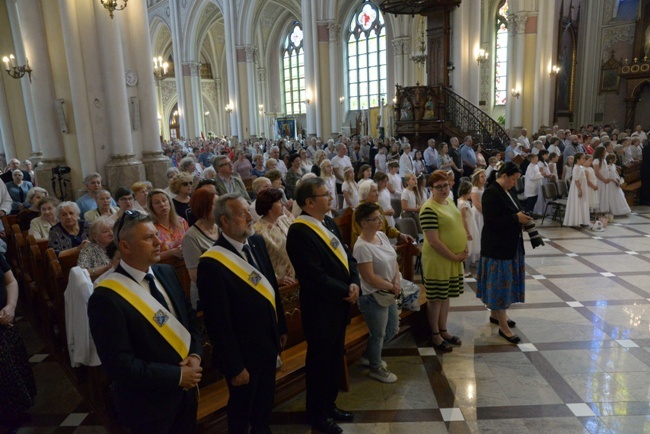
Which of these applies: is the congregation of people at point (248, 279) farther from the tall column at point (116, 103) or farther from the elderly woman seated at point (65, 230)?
the tall column at point (116, 103)

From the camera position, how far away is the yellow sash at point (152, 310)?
2.03 metres

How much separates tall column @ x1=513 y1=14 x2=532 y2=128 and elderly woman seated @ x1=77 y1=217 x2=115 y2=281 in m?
18.1

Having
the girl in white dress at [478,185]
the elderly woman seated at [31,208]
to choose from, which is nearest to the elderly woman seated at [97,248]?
the elderly woman seated at [31,208]

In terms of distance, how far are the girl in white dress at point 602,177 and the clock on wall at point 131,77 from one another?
964 centimetres

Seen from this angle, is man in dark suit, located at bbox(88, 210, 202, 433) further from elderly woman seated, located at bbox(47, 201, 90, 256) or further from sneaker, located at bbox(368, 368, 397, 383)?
elderly woman seated, located at bbox(47, 201, 90, 256)

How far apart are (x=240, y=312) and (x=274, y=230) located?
136cm

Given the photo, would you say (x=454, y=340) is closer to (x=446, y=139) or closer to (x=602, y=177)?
(x=602, y=177)

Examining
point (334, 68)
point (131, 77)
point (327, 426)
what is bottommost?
point (327, 426)

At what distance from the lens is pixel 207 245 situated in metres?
3.31

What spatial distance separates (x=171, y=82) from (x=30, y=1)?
30.6 metres

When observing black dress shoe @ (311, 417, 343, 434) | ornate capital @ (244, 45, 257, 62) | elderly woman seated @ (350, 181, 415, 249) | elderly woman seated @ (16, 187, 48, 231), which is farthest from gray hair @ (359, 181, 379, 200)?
ornate capital @ (244, 45, 257, 62)

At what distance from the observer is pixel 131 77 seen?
8.49 meters

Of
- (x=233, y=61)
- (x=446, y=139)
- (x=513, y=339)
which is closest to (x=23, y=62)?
(x=446, y=139)

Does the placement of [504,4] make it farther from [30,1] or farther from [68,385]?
[68,385]
